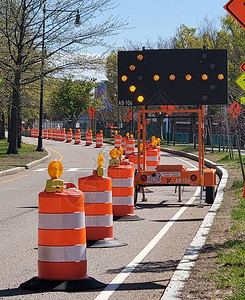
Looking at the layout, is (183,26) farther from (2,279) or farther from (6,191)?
(2,279)

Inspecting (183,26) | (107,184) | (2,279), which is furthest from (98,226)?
(183,26)

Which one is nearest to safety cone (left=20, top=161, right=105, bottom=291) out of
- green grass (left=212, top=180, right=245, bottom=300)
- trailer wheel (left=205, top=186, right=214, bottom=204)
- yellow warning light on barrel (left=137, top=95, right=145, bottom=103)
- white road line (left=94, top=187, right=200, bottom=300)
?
white road line (left=94, top=187, right=200, bottom=300)

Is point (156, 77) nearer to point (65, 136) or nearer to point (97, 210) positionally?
point (97, 210)

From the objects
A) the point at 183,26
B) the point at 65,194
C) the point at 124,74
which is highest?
the point at 183,26

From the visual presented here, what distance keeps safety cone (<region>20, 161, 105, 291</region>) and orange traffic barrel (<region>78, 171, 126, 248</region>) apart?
112 inches

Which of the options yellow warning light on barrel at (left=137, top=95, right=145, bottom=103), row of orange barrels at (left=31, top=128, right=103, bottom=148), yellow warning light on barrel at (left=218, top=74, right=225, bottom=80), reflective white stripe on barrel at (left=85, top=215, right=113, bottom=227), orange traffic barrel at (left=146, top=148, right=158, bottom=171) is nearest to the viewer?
reflective white stripe on barrel at (left=85, top=215, right=113, bottom=227)

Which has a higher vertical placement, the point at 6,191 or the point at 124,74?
the point at 124,74

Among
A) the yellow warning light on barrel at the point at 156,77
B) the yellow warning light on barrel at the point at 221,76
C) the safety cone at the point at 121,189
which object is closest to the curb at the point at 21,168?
the yellow warning light on barrel at the point at 156,77

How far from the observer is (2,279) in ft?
27.9

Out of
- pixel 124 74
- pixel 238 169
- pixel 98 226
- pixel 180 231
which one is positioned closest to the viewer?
pixel 98 226

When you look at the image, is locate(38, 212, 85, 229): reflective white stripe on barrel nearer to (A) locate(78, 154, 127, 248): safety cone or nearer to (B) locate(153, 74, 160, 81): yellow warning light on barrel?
(A) locate(78, 154, 127, 248): safety cone

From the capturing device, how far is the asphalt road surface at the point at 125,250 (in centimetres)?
796

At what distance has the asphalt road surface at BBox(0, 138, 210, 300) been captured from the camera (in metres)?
7.96

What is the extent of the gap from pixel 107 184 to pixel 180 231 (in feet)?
7.56
